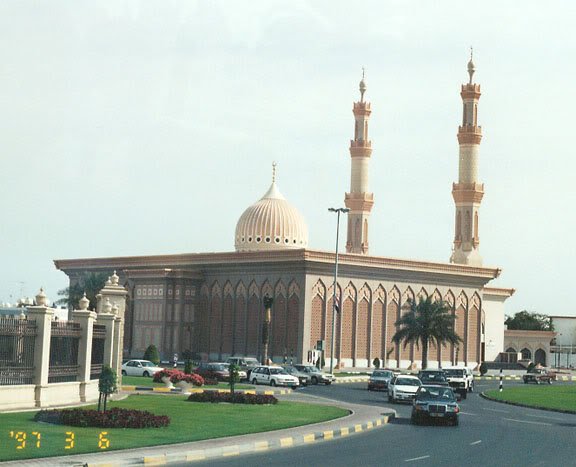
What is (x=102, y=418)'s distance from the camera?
2708 cm

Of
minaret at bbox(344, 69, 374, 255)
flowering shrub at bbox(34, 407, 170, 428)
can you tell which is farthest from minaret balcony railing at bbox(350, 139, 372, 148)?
flowering shrub at bbox(34, 407, 170, 428)

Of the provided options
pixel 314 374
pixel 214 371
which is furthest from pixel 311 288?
pixel 214 371

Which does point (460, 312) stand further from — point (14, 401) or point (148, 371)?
point (14, 401)

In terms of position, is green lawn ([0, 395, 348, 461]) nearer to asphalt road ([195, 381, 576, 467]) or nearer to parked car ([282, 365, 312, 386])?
asphalt road ([195, 381, 576, 467])

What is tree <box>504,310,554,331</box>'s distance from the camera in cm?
16029

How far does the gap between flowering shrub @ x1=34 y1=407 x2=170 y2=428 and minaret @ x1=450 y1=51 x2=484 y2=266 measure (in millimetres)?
76931

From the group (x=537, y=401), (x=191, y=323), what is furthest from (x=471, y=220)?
(x=537, y=401)

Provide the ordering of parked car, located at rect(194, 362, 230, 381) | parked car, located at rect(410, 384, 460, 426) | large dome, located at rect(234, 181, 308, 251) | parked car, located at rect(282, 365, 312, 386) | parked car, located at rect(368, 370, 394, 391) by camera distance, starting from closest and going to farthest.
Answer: parked car, located at rect(410, 384, 460, 426) < parked car, located at rect(194, 362, 230, 381) < parked car, located at rect(368, 370, 394, 391) < parked car, located at rect(282, 365, 312, 386) < large dome, located at rect(234, 181, 308, 251)

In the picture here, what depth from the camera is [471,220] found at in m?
103

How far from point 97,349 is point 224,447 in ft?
45.8

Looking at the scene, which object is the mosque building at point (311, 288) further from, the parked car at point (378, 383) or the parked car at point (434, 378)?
the parked car at point (434, 378)

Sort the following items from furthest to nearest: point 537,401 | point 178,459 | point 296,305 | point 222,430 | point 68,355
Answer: point 296,305 → point 537,401 → point 68,355 → point 222,430 → point 178,459

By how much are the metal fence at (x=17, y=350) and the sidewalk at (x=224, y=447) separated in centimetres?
673

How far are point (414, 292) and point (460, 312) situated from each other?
248 inches
